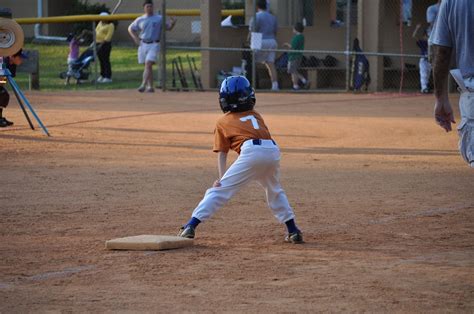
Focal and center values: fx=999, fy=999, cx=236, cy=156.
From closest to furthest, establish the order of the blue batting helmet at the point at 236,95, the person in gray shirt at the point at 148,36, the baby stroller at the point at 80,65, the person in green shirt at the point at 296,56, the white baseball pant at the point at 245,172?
the white baseball pant at the point at 245,172
the blue batting helmet at the point at 236,95
the person in gray shirt at the point at 148,36
the person in green shirt at the point at 296,56
the baby stroller at the point at 80,65

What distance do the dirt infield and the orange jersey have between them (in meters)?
0.81

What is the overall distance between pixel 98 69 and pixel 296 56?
9616mm

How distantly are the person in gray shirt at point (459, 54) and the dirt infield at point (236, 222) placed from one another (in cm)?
102

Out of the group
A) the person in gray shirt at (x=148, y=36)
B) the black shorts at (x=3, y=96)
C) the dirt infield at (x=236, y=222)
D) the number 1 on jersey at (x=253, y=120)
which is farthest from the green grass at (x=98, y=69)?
the number 1 on jersey at (x=253, y=120)

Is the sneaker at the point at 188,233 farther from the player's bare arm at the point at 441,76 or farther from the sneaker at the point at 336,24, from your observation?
the sneaker at the point at 336,24

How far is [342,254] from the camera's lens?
24.7 feet

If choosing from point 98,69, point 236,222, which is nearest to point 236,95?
point 236,222

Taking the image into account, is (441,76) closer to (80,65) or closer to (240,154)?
(240,154)

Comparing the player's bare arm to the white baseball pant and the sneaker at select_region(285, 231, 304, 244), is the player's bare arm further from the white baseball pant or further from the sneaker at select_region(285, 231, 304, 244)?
the sneaker at select_region(285, 231, 304, 244)

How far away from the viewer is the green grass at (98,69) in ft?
91.3

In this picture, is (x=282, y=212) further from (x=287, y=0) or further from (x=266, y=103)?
(x=287, y=0)

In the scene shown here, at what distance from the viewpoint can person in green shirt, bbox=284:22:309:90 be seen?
24.6 m

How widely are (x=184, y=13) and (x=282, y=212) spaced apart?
2206 centimetres

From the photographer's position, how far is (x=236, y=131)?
7.77 meters
